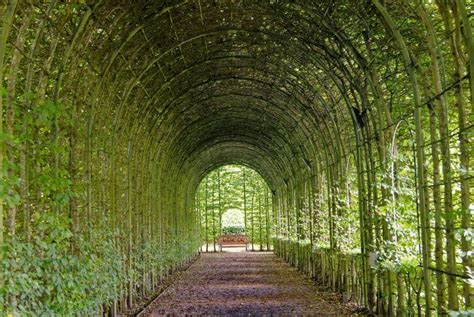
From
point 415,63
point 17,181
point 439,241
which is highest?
point 415,63

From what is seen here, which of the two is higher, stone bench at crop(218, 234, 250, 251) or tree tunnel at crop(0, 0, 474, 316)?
tree tunnel at crop(0, 0, 474, 316)

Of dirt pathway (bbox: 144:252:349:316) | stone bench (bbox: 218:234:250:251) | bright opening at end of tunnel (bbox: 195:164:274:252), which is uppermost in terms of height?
bright opening at end of tunnel (bbox: 195:164:274:252)

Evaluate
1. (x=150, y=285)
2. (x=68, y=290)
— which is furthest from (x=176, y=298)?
(x=68, y=290)

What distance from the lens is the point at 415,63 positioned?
7352 mm

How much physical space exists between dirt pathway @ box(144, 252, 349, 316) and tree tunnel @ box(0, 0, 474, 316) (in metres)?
0.69

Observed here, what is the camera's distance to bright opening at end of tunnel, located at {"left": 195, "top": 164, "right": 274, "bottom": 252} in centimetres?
3853

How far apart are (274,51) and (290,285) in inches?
267

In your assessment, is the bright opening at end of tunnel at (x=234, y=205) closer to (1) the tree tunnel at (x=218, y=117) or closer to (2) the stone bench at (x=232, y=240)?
(2) the stone bench at (x=232, y=240)

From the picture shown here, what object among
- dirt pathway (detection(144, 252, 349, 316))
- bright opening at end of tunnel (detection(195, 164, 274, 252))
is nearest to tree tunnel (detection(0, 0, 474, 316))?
dirt pathway (detection(144, 252, 349, 316))

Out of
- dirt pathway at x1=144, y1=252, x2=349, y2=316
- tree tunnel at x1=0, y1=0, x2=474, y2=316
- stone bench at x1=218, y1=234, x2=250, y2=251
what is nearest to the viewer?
tree tunnel at x1=0, y1=0, x2=474, y2=316

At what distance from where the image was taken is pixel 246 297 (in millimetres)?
13391

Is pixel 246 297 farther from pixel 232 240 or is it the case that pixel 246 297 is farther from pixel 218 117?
pixel 232 240

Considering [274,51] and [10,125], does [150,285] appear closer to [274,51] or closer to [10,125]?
[274,51]

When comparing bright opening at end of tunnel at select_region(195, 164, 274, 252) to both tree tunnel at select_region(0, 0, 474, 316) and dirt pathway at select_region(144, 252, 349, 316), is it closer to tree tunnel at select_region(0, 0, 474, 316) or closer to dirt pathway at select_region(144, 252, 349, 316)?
tree tunnel at select_region(0, 0, 474, 316)
